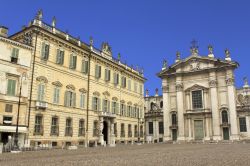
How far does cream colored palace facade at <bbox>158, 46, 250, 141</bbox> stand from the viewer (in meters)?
44.7

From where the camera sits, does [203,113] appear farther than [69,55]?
Yes

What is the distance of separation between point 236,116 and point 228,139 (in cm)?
411

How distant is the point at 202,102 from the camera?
47531 millimetres

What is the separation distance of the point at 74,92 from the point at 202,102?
24420mm

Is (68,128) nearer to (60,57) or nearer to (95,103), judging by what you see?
(95,103)

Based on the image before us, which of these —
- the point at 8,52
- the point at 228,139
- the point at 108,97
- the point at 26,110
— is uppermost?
the point at 8,52

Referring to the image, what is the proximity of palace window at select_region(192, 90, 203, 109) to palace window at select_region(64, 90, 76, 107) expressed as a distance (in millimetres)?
24003

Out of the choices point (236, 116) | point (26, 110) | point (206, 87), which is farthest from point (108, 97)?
point (236, 116)

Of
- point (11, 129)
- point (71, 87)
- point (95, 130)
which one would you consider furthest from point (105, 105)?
point (11, 129)

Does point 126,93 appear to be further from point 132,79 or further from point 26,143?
point 26,143

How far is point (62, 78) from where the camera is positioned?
3331cm

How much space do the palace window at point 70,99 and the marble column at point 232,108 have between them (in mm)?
26412

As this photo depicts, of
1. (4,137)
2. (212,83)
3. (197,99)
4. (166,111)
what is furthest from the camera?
(166,111)

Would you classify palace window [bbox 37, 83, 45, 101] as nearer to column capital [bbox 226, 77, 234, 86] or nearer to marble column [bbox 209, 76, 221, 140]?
marble column [bbox 209, 76, 221, 140]
